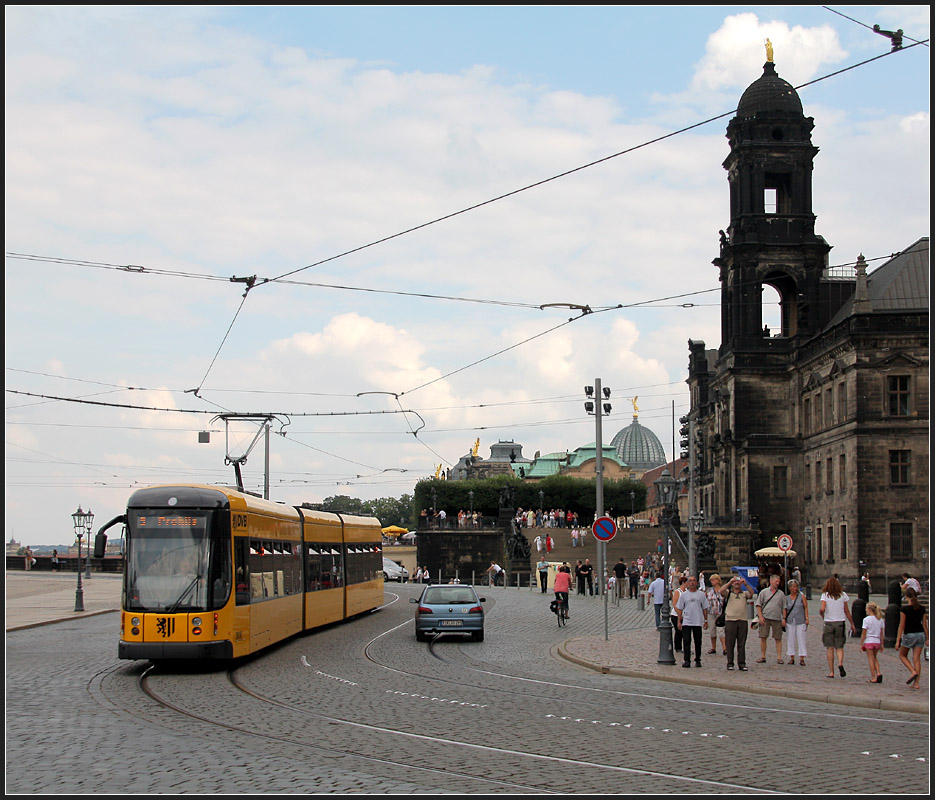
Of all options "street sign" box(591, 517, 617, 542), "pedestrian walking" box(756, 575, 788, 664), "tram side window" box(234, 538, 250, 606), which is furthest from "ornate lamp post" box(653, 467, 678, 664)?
"tram side window" box(234, 538, 250, 606)

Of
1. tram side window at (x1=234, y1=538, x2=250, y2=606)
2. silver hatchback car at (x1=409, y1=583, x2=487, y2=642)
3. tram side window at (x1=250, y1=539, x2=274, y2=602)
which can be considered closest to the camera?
tram side window at (x1=234, y1=538, x2=250, y2=606)

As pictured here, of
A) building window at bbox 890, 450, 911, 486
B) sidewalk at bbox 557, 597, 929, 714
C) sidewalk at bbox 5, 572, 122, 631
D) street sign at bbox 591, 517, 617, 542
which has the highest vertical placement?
building window at bbox 890, 450, 911, 486

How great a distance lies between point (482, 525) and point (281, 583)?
68838 millimetres

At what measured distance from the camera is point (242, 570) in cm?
2047

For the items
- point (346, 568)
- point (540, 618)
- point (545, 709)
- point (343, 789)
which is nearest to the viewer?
point (343, 789)

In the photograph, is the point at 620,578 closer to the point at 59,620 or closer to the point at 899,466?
the point at 899,466

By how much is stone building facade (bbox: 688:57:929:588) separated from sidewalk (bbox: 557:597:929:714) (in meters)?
33.1

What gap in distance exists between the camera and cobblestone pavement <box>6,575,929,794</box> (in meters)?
10.2

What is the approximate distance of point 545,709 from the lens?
15.3 meters

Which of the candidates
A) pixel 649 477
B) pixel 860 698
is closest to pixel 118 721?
pixel 860 698

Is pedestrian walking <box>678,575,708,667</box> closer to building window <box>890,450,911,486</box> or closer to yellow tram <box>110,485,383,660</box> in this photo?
yellow tram <box>110,485,383,660</box>

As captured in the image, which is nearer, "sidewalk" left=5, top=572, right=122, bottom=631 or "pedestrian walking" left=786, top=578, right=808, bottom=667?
"pedestrian walking" left=786, top=578, right=808, bottom=667

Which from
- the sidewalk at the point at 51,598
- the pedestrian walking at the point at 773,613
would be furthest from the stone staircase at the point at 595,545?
the pedestrian walking at the point at 773,613

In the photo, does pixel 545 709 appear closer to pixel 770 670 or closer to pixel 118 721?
pixel 118 721
